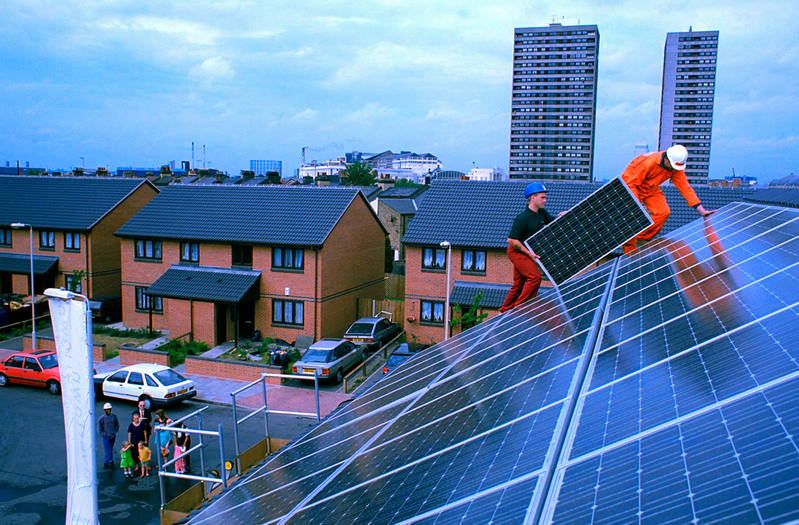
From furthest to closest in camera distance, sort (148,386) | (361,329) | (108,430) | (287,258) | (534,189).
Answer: (287,258) < (361,329) < (148,386) < (108,430) < (534,189)

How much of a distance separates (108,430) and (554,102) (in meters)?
110

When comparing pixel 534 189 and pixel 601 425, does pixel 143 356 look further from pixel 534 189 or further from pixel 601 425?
pixel 601 425

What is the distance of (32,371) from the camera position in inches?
925

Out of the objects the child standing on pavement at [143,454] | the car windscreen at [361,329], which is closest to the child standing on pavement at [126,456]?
the child standing on pavement at [143,454]

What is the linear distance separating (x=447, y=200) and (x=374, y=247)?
6.74 metres

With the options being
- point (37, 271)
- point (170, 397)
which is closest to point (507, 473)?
point (170, 397)

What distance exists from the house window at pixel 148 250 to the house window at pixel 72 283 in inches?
174

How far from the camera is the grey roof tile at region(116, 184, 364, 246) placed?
3177 centimetres

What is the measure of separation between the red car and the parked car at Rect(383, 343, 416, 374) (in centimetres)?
1336

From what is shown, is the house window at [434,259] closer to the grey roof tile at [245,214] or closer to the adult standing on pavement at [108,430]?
the grey roof tile at [245,214]

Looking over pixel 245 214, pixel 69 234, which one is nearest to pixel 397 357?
pixel 245 214

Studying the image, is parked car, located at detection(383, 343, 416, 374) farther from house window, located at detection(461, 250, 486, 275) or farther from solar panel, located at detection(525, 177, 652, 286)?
solar panel, located at detection(525, 177, 652, 286)

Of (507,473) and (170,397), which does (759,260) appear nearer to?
(507,473)

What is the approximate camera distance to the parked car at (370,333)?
1126 inches
